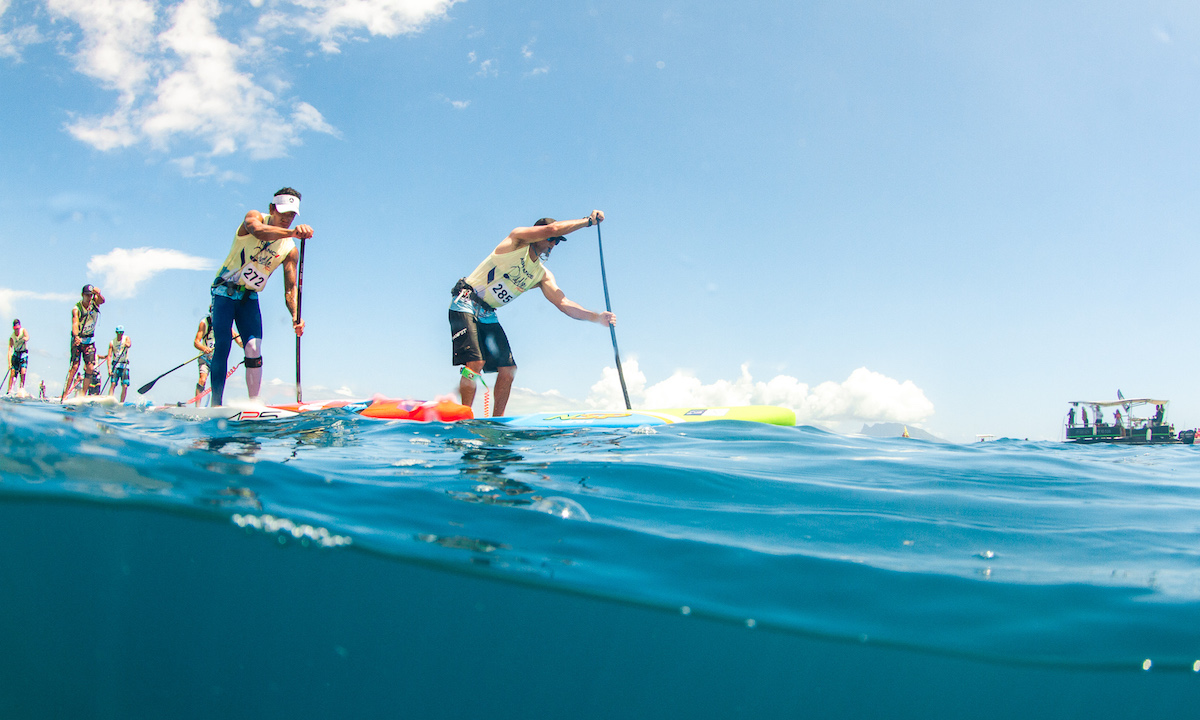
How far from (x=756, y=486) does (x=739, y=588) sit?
0.99 meters

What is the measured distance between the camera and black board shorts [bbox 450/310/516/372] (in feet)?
18.2

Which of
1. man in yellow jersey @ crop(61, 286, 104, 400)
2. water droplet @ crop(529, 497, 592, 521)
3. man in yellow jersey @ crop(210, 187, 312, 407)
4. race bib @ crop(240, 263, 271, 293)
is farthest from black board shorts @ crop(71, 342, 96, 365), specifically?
water droplet @ crop(529, 497, 592, 521)

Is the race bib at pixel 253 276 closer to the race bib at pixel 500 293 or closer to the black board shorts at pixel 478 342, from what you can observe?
the black board shorts at pixel 478 342

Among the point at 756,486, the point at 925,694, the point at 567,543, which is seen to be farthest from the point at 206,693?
the point at 925,694

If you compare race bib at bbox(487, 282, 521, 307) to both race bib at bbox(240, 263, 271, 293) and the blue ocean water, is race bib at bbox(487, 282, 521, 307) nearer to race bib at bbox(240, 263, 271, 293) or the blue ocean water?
race bib at bbox(240, 263, 271, 293)

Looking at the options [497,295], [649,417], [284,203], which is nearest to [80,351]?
[284,203]

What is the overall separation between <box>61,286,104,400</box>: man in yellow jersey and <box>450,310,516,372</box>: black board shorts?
8.77 meters

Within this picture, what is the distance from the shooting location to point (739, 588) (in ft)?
7.38

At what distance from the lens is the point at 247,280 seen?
5.28 meters

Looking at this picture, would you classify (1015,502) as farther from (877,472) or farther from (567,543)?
(567,543)

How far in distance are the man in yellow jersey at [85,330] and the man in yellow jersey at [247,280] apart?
24.2 feet

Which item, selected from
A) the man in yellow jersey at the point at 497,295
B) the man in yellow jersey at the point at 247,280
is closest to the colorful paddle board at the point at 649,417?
the man in yellow jersey at the point at 497,295

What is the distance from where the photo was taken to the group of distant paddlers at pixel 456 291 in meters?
5.20

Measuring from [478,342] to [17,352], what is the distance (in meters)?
11.3
